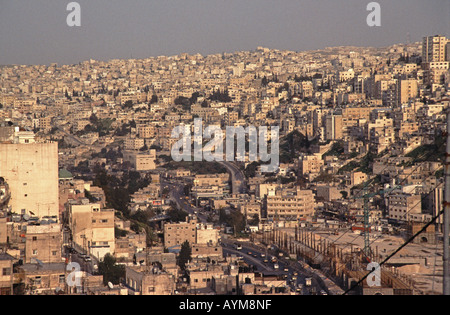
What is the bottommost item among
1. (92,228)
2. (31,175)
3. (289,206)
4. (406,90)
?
(289,206)

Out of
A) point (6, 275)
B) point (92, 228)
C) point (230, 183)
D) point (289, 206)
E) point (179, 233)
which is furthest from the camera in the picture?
point (230, 183)

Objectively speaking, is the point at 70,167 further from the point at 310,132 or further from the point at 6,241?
the point at 6,241

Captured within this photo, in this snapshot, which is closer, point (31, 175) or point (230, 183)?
point (31, 175)

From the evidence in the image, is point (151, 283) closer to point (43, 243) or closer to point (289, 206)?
point (43, 243)

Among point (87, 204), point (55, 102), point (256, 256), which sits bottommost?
point (256, 256)

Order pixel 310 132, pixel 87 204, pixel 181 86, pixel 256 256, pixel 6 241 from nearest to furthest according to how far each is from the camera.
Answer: pixel 6 241, pixel 87 204, pixel 256 256, pixel 310 132, pixel 181 86

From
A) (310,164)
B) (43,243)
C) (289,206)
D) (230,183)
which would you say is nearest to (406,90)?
(310,164)

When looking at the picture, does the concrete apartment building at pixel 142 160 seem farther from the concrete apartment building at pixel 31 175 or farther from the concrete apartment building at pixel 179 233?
the concrete apartment building at pixel 31 175
